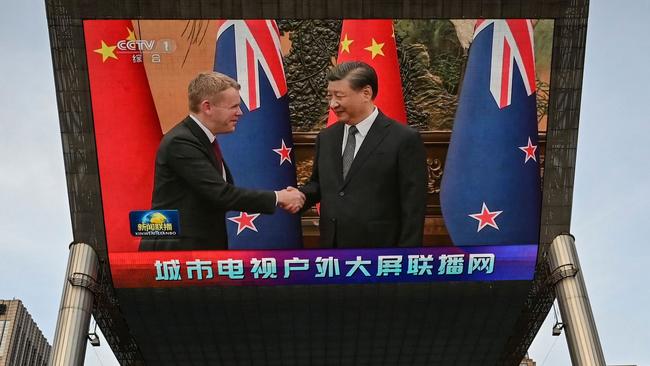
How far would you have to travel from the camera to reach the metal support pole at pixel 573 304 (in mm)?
A: 34431

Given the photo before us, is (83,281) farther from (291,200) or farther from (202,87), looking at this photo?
(202,87)

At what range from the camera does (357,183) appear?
3462 cm

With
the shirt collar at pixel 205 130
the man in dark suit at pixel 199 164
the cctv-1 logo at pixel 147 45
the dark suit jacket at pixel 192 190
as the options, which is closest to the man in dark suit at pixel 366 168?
the dark suit jacket at pixel 192 190

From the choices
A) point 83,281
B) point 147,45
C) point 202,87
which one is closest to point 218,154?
point 202,87

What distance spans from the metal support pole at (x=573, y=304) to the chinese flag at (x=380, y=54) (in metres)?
8.73

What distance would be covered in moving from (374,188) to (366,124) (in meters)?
2.60

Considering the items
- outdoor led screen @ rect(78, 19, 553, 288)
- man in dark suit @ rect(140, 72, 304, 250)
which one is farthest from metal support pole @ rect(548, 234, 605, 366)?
man in dark suit @ rect(140, 72, 304, 250)

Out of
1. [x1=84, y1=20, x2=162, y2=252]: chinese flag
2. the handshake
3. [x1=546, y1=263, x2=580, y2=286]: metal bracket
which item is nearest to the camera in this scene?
[x1=84, y1=20, x2=162, y2=252]: chinese flag

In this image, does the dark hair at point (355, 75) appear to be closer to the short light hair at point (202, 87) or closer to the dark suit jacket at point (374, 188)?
the dark suit jacket at point (374, 188)

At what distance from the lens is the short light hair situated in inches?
1352

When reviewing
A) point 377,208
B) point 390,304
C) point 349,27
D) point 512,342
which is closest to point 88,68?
point 349,27

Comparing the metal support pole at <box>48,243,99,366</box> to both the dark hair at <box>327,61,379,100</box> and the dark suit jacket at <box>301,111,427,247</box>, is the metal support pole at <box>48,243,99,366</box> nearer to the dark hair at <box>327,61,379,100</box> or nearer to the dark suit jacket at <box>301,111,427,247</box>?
the dark suit jacket at <box>301,111,427,247</box>

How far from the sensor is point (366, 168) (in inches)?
1358

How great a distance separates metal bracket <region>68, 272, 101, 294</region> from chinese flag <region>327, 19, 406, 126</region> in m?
11.5
